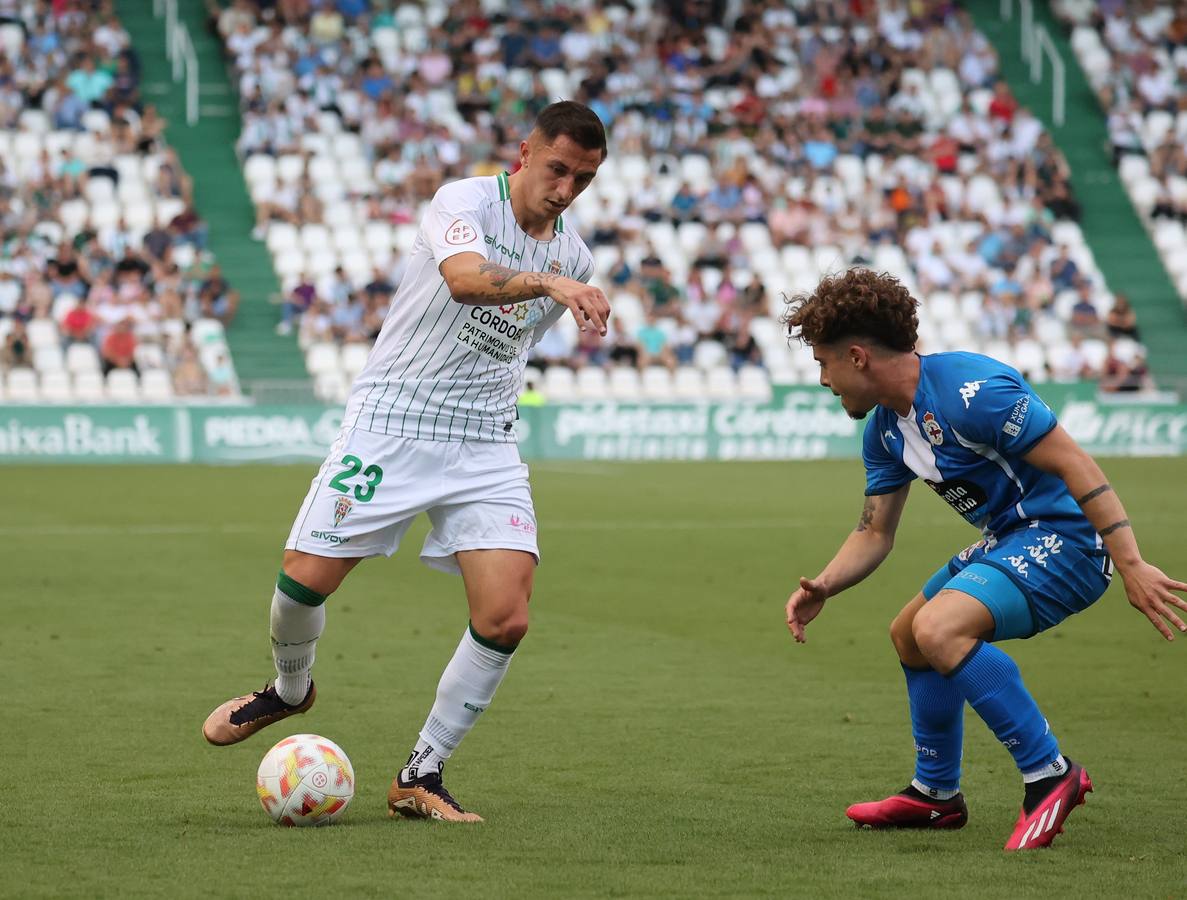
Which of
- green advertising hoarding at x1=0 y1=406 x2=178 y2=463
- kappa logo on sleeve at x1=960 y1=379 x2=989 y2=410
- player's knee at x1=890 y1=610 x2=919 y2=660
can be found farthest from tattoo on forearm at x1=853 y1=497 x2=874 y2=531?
green advertising hoarding at x1=0 y1=406 x2=178 y2=463

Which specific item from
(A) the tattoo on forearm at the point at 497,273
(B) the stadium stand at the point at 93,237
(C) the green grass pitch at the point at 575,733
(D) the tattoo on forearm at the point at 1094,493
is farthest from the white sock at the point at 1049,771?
(B) the stadium stand at the point at 93,237

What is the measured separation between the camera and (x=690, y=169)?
31.1m

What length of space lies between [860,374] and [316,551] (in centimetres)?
194

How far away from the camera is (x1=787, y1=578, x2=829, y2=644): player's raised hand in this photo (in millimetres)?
5699

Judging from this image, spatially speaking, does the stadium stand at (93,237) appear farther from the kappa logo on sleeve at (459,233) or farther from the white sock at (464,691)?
the kappa logo on sleeve at (459,233)

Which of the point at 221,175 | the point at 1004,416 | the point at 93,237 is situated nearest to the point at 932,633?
the point at 1004,416

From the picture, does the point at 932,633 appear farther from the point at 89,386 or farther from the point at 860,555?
the point at 89,386

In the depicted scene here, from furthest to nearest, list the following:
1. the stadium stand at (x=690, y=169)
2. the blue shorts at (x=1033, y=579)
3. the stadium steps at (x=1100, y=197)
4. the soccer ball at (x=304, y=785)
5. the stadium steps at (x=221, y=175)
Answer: the stadium steps at (x=1100, y=197)
the stadium stand at (x=690, y=169)
the stadium steps at (x=221, y=175)
the soccer ball at (x=304, y=785)
the blue shorts at (x=1033, y=579)

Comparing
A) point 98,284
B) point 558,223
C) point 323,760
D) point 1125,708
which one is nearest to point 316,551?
point 323,760

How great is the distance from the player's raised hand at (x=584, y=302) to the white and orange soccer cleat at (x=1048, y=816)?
6.39 feet

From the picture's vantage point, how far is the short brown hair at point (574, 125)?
18.6ft

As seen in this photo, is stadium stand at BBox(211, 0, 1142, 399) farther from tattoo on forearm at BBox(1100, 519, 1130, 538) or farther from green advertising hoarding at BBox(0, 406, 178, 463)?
tattoo on forearm at BBox(1100, 519, 1130, 538)

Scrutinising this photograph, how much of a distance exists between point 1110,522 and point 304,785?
8.71 feet

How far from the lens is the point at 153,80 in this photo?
31.0m
